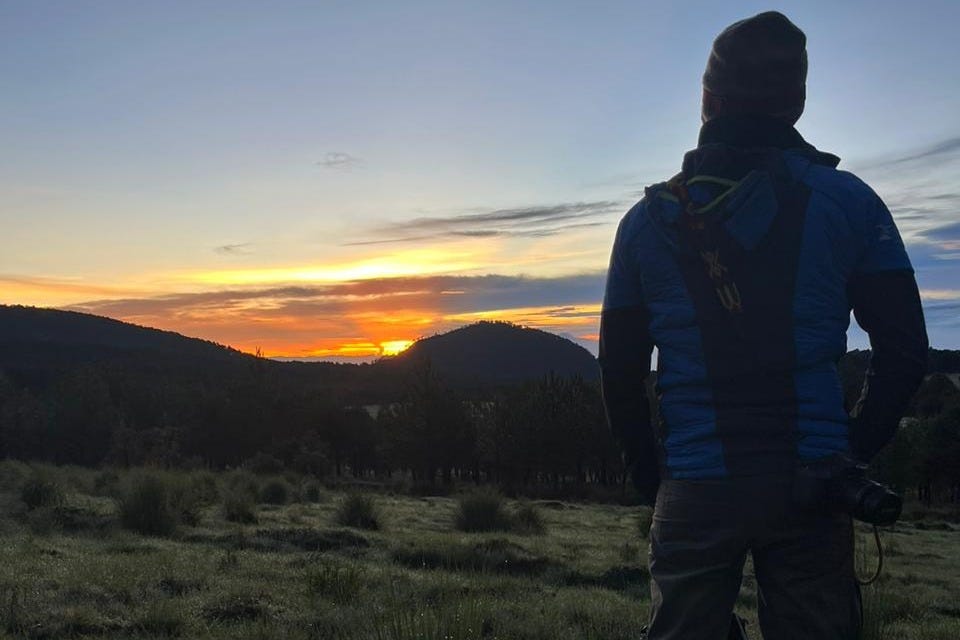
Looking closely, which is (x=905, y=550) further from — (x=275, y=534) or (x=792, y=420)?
(x=792, y=420)

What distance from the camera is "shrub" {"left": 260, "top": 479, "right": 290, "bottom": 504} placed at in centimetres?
2030

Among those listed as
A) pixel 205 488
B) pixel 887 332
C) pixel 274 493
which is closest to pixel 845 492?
pixel 887 332

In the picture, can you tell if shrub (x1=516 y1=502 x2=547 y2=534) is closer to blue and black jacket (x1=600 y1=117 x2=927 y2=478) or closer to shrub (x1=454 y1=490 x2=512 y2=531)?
shrub (x1=454 y1=490 x2=512 y2=531)

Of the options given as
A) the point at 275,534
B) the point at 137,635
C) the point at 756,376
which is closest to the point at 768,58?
the point at 756,376

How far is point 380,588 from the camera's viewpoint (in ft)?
24.6

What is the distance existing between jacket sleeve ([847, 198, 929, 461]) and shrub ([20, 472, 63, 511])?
48.0 feet

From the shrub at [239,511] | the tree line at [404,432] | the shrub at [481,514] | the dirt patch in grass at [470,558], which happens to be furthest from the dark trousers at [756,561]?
the tree line at [404,432]

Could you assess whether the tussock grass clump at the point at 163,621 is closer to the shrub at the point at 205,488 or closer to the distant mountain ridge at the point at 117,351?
the shrub at the point at 205,488

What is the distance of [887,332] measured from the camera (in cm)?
239

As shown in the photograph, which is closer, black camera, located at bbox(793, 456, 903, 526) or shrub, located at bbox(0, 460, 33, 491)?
black camera, located at bbox(793, 456, 903, 526)

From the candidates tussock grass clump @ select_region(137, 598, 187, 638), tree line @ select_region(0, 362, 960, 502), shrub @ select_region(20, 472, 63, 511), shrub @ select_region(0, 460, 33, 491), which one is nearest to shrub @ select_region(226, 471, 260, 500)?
shrub @ select_region(0, 460, 33, 491)

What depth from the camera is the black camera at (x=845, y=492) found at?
2117 mm

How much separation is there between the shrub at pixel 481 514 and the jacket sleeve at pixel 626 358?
44.5 feet

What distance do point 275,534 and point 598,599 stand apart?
5.91m
